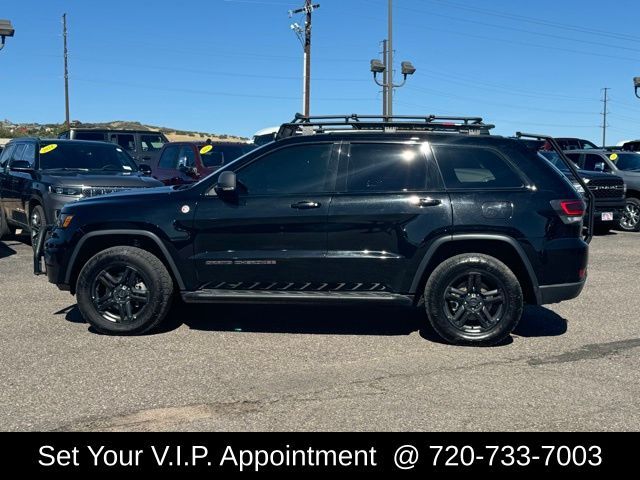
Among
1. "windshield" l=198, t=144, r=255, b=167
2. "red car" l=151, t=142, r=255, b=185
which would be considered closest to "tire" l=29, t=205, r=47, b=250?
"red car" l=151, t=142, r=255, b=185

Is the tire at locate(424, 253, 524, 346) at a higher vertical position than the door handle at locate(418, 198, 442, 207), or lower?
lower

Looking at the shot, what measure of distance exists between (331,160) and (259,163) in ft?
2.07

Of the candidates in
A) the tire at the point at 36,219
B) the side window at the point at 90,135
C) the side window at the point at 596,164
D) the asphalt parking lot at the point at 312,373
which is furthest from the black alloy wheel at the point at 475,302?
the side window at the point at 90,135

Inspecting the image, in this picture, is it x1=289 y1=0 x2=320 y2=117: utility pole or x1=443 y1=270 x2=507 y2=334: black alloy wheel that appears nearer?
x1=443 y1=270 x2=507 y2=334: black alloy wheel

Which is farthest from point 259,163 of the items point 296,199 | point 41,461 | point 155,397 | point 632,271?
point 632,271

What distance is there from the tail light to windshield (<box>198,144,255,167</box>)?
29.7 ft

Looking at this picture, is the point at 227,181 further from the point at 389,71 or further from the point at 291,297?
the point at 389,71

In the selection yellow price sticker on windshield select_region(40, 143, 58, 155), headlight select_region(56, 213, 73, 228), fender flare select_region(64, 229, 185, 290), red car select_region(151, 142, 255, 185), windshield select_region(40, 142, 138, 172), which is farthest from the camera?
red car select_region(151, 142, 255, 185)

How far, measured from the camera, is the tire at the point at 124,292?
6.11 meters

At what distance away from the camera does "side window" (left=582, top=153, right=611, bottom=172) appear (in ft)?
52.0

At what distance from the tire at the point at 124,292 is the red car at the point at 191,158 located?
761 centimetres

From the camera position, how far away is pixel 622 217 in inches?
603

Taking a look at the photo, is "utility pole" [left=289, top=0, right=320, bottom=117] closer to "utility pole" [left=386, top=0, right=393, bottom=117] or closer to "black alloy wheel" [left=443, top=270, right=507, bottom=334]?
"utility pole" [left=386, top=0, right=393, bottom=117]

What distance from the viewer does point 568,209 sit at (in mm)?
5891
